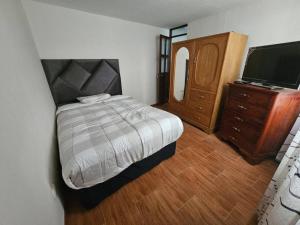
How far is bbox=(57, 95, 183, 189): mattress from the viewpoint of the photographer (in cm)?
109

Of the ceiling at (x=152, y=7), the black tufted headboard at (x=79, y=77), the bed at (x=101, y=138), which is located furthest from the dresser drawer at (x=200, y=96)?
the black tufted headboard at (x=79, y=77)

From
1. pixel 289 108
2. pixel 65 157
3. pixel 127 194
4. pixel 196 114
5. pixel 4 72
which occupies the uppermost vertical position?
pixel 4 72

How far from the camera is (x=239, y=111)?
1935mm

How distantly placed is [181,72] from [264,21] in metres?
1.54

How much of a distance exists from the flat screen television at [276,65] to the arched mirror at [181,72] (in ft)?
3.80

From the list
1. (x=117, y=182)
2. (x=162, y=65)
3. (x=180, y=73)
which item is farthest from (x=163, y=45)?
(x=117, y=182)

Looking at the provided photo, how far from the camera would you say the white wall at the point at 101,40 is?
2218 mm

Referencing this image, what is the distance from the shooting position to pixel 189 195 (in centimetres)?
143

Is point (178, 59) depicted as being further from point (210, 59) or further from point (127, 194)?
point (127, 194)

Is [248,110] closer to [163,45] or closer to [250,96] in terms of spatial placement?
[250,96]

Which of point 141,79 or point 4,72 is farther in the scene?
point 141,79

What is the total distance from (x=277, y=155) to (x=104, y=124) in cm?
252

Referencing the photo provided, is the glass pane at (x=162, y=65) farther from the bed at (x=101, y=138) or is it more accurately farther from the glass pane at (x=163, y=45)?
the bed at (x=101, y=138)

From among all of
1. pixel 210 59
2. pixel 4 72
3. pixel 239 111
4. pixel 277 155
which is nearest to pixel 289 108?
pixel 239 111
